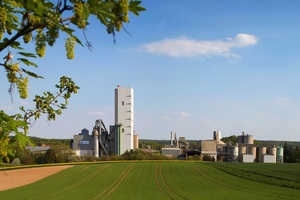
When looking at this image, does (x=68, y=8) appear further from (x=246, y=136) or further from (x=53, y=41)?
(x=246, y=136)

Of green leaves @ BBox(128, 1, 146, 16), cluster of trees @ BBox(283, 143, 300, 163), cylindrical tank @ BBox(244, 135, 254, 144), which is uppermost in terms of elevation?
green leaves @ BBox(128, 1, 146, 16)

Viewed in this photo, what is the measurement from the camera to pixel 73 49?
3637 millimetres

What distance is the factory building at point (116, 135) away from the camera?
112500 millimetres

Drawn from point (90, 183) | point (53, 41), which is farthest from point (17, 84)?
point (90, 183)

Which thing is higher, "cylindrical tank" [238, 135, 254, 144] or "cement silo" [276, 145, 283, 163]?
→ "cylindrical tank" [238, 135, 254, 144]

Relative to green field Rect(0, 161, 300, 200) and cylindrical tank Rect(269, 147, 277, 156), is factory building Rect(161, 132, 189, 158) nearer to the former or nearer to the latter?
cylindrical tank Rect(269, 147, 277, 156)

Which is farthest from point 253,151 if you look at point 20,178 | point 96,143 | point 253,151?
point 20,178

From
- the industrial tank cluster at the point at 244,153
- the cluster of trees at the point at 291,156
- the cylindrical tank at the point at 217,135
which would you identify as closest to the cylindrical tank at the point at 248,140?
the cylindrical tank at the point at 217,135

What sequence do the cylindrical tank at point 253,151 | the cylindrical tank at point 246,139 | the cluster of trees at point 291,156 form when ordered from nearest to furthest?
the cylindrical tank at point 253,151
the cluster of trees at point 291,156
the cylindrical tank at point 246,139

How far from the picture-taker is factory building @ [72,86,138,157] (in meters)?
112

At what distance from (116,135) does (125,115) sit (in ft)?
23.0

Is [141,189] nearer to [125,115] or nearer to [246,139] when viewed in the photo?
[125,115]

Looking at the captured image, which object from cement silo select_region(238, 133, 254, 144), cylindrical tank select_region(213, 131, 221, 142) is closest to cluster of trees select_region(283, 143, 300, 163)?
cement silo select_region(238, 133, 254, 144)

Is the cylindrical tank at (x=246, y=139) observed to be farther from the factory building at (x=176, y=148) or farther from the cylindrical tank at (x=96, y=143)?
the cylindrical tank at (x=96, y=143)
